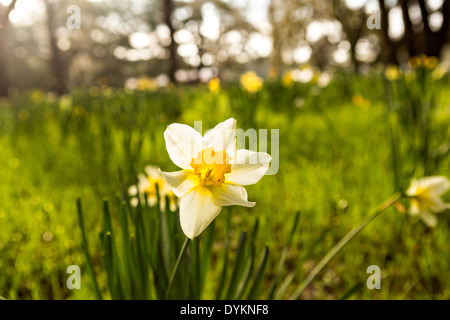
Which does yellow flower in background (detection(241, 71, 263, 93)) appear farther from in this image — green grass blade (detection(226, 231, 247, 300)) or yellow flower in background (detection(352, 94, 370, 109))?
green grass blade (detection(226, 231, 247, 300))

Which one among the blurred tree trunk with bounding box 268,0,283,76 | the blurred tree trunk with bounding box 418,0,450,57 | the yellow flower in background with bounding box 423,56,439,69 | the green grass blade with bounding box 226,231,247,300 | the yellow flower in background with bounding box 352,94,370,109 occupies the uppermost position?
the blurred tree trunk with bounding box 418,0,450,57

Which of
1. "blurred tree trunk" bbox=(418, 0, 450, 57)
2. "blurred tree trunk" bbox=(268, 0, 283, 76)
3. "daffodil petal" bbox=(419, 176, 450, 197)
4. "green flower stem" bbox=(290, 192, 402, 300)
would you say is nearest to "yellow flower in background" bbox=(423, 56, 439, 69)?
"blurred tree trunk" bbox=(268, 0, 283, 76)

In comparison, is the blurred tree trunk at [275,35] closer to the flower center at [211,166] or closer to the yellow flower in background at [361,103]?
the yellow flower in background at [361,103]

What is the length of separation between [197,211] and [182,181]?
0.04 m

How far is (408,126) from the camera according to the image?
145 cm

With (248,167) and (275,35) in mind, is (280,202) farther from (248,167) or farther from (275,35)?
(275,35)

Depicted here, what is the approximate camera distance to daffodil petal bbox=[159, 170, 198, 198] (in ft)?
1.35

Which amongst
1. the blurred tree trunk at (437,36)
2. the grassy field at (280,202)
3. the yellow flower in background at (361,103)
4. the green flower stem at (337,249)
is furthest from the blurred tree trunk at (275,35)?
the blurred tree trunk at (437,36)

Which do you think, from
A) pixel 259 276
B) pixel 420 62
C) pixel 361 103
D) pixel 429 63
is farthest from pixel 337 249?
pixel 429 63

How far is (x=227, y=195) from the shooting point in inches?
16.4

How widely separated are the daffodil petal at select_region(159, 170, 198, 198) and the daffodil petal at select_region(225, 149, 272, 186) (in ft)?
0.13

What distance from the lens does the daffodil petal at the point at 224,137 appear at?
0.43 m

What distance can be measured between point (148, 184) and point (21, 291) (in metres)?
0.48
